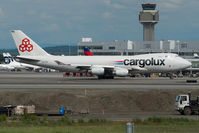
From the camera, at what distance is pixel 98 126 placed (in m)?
28.4

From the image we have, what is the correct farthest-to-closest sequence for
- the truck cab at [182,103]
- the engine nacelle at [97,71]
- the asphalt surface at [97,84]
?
the engine nacelle at [97,71] → the asphalt surface at [97,84] → the truck cab at [182,103]

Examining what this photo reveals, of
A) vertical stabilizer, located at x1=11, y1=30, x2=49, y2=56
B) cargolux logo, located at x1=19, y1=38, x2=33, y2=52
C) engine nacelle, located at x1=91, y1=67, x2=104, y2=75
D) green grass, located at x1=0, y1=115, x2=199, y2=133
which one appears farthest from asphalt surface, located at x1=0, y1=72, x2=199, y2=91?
green grass, located at x1=0, y1=115, x2=199, y2=133

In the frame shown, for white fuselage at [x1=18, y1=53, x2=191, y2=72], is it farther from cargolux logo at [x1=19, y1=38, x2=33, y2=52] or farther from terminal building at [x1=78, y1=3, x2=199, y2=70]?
terminal building at [x1=78, y1=3, x2=199, y2=70]

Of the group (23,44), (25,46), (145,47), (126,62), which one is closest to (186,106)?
(126,62)

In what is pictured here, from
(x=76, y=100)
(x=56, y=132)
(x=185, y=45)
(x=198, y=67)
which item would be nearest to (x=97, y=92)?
(x=76, y=100)

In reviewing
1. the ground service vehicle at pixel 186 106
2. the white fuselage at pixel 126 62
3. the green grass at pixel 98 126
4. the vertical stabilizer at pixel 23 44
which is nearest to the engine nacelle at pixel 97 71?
the white fuselage at pixel 126 62

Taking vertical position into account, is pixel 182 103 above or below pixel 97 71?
below

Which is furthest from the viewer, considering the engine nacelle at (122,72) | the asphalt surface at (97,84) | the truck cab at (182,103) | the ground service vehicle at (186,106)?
the engine nacelle at (122,72)

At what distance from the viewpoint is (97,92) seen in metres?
51.8

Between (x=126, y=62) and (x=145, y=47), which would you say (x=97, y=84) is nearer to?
(x=126, y=62)

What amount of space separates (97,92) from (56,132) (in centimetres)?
2836

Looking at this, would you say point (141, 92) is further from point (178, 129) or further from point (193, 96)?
point (178, 129)

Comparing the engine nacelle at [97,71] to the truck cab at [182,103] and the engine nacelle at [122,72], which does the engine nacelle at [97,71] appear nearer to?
the engine nacelle at [122,72]

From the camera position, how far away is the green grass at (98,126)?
83.9 feet
